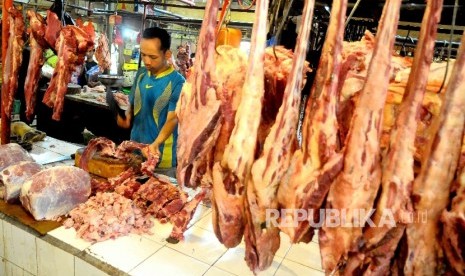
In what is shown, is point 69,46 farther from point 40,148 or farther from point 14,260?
point 14,260

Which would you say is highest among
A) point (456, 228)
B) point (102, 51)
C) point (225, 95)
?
point (102, 51)

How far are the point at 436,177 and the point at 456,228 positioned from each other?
0.18 m

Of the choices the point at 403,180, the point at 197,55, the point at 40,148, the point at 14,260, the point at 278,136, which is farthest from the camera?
the point at 40,148

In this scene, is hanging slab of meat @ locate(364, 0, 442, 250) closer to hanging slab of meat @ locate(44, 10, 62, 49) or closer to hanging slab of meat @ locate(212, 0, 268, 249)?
hanging slab of meat @ locate(212, 0, 268, 249)

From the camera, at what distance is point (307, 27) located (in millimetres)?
1225

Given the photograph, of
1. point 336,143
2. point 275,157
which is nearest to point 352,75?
point 336,143

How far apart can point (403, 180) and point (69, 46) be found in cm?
365

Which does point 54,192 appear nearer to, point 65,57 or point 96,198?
point 96,198

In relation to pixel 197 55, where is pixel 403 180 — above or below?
below

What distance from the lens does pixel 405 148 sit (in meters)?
1.16

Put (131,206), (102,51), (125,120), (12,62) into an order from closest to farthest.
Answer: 1. (131,206)
2. (12,62)
3. (125,120)
4. (102,51)

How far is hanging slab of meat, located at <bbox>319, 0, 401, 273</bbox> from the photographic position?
3.72ft

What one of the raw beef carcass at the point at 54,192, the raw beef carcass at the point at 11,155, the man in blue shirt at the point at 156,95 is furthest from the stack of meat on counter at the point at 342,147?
the raw beef carcass at the point at 11,155

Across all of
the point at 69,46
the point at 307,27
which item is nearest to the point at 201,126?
the point at 307,27
